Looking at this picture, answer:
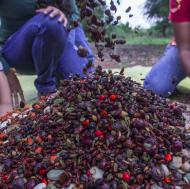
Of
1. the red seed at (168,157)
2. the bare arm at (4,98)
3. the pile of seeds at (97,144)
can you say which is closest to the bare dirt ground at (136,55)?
the bare arm at (4,98)

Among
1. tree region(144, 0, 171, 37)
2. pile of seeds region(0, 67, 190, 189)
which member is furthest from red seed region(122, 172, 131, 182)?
tree region(144, 0, 171, 37)

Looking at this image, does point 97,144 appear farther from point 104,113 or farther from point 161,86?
point 161,86

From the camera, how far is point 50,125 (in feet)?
6.03

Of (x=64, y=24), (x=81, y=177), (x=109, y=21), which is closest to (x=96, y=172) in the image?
(x=81, y=177)

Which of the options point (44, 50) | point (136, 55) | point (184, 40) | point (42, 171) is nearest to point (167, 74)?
point (184, 40)

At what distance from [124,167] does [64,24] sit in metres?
1.34

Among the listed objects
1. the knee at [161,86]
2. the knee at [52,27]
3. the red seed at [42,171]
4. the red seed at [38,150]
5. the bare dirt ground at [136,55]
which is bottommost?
the bare dirt ground at [136,55]

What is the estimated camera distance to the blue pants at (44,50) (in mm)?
2793

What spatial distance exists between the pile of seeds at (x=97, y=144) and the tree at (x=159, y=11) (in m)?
5.33

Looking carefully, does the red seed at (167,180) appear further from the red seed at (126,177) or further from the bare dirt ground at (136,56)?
the bare dirt ground at (136,56)

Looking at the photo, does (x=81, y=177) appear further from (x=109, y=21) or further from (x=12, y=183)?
(x=109, y=21)

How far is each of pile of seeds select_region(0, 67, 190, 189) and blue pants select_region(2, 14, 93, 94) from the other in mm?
821

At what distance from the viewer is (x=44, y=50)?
2.85 meters

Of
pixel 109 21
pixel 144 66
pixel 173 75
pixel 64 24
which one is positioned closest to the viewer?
pixel 109 21
